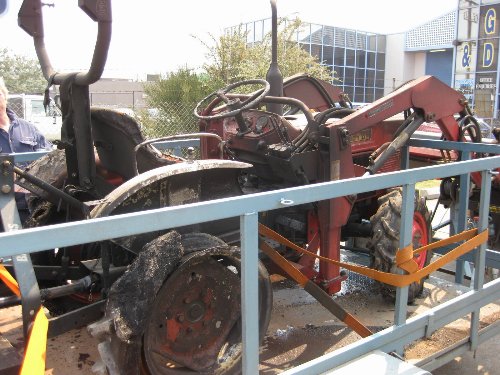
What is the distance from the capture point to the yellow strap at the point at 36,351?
1.69 m

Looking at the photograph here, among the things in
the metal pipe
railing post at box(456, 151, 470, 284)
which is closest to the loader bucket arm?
railing post at box(456, 151, 470, 284)

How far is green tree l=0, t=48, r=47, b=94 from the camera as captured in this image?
91.2 ft

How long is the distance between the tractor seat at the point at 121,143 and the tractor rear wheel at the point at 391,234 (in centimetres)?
159

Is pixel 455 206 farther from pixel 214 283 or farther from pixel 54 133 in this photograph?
pixel 54 133

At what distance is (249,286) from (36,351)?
2.42 feet

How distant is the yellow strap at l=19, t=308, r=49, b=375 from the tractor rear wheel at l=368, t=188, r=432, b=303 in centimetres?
236

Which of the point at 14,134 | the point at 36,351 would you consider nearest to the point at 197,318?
the point at 36,351

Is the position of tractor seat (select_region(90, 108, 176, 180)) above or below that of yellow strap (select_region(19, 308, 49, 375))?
above

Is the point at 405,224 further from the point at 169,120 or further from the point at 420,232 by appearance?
the point at 169,120

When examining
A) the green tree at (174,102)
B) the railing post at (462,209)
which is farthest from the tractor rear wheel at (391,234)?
the green tree at (174,102)

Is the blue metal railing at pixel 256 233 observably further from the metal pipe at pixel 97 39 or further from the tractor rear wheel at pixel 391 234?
the metal pipe at pixel 97 39

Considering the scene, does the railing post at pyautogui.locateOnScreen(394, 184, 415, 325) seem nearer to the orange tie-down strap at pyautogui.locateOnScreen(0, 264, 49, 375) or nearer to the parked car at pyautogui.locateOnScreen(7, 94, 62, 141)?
the orange tie-down strap at pyautogui.locateOnScreen(0, 264, 49, 375)

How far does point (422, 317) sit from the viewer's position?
2.61m

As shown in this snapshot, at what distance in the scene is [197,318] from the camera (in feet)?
8.27
